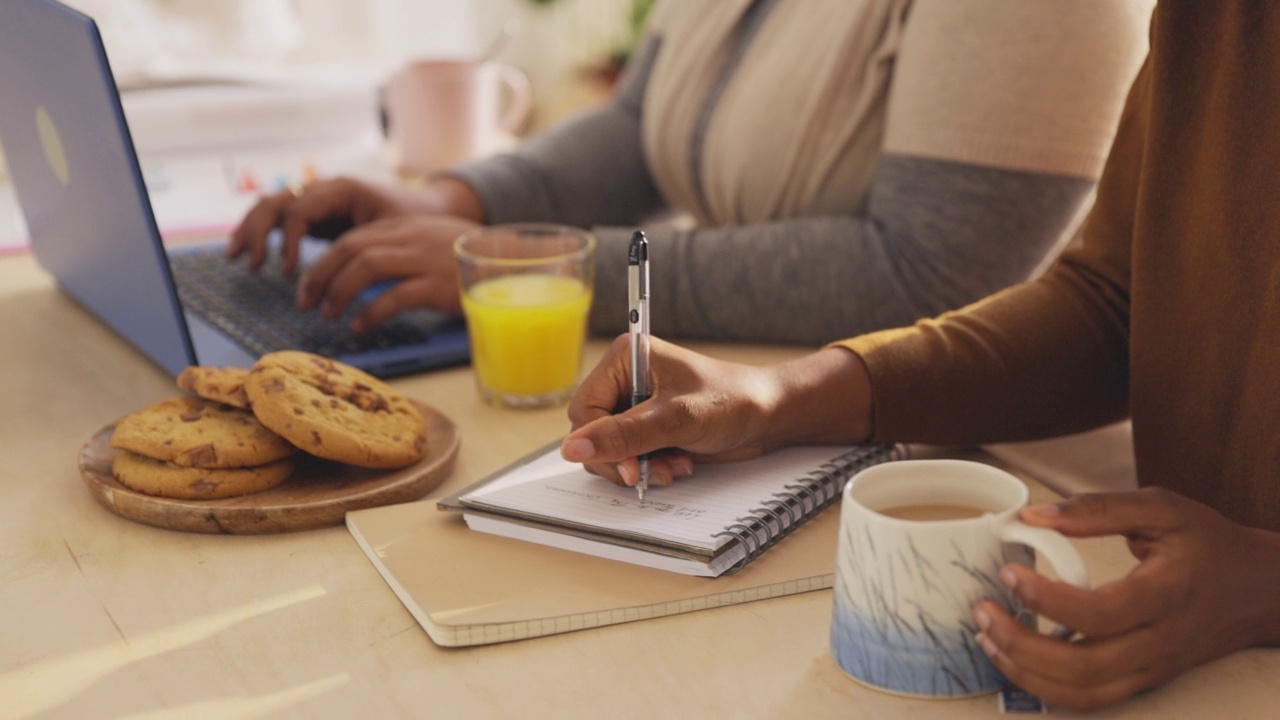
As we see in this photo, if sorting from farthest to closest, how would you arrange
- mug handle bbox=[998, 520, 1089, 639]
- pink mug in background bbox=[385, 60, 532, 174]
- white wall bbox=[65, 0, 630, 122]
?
white wall bbox=[65, 0, 630, 122], pink mug in background bbox=[385, 60, 532, 174], mug handle bbox=[998, 520, 1089, 639]

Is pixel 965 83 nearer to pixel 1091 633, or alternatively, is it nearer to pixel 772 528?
pixel 772 528

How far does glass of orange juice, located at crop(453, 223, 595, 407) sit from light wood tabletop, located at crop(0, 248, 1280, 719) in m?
0.18

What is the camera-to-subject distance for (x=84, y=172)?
1.00 m

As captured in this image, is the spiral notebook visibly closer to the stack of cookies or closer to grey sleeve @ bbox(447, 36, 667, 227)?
the stack of cookies

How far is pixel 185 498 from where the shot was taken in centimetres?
80

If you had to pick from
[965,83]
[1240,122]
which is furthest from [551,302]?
[1240,122]

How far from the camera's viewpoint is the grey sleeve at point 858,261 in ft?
3.45

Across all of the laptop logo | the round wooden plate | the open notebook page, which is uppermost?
the laptop logo

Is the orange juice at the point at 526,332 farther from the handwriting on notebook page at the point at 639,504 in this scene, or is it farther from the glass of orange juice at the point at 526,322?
the handwriting on notebook page at the point at 639,504

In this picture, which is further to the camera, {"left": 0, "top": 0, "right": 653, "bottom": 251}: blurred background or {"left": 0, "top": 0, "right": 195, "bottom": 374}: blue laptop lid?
{"left": 0, "top": 0, "right": 653, "bottom": 251}: blurred background

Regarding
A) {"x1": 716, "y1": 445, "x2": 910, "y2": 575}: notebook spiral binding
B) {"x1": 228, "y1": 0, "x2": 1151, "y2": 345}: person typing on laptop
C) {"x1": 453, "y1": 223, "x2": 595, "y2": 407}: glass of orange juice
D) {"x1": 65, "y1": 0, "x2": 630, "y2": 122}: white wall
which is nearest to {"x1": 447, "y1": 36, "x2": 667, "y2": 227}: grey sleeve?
{"x1": 228, "y1": 0, "x2": 1151, "y2": 345}: person typing on laptop

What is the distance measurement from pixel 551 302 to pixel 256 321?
0.32 meters

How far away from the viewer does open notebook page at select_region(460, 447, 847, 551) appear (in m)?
0.74

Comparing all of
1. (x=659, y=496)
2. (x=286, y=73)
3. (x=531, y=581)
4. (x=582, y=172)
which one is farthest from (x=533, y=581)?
(x=286, y=73)
